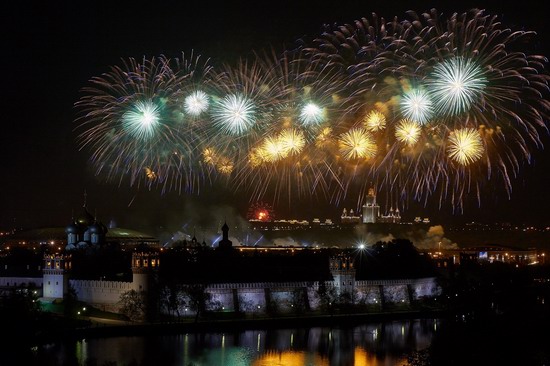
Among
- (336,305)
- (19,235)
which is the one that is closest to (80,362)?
(336,305)

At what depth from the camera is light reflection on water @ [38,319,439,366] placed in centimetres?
3812

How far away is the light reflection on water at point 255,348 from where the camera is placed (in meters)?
38.1

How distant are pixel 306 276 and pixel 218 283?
714 cm

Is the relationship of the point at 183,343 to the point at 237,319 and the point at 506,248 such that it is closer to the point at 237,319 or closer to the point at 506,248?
the point at 237,319

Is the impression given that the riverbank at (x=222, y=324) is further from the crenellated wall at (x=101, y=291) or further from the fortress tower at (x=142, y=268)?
the fortress tower at (x=142, y=268)

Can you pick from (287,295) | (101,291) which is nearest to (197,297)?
(101,291)

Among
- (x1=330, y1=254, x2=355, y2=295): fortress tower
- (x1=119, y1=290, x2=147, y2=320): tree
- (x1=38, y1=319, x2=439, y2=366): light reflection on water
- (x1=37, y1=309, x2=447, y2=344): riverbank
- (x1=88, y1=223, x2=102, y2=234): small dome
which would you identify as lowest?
(x1=38, y1=319, x2=439, y2=366): light reflection on water

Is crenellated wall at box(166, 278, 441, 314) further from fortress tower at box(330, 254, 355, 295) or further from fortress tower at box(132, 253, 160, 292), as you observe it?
fortress tower at box(132, 253, 160, 292)

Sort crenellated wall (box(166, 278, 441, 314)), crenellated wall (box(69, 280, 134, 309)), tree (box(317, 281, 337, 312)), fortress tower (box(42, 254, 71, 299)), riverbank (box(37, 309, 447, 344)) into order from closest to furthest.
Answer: riverbank (box(37, 309, 447, 344)), crenellated wall (box(69, 280, 134, 309)), crenellated wall (box(166, 278, 441, 314)), fortress tower (box(42, 254, 71, 299)), tree (box(317, 281, 337, 312))

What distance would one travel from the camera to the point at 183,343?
42.0m

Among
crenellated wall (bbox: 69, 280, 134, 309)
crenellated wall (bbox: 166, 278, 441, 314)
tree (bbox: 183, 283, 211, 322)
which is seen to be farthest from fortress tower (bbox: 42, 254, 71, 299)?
crenellated wall (bbox: 166, 278, 441, 314)

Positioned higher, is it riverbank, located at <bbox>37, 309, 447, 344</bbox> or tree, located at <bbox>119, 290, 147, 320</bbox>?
tree, located at <bbox>119, 290, 147, 320</bbox>

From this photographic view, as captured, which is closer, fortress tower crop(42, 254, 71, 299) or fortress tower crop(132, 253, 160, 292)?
fortress tower crop(132, 253, 160, 292)

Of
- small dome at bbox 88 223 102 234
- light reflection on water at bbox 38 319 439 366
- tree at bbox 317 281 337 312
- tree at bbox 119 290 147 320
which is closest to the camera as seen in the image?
light reflection on water at bbox 38 319 439 366
